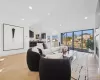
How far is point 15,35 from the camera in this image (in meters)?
7.64

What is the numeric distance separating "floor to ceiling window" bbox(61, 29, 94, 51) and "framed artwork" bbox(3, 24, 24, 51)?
16.0 feet

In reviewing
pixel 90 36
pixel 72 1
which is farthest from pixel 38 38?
pixel 72 1

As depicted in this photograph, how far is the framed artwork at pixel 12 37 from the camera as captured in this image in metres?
6.94

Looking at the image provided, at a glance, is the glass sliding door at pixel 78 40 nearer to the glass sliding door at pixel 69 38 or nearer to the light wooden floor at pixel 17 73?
the glass sliding door at pixel 69 38

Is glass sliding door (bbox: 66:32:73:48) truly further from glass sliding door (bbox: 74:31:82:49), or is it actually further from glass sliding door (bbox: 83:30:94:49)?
glass sliding door (bbox: 83:30:94:49)

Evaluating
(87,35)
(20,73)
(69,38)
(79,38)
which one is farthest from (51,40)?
(20,73)

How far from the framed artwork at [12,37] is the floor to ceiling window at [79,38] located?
4.87 metres

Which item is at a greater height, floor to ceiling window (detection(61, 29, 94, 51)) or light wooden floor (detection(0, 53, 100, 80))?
floor to ceiling window (detection(61, 29, 94, 51))

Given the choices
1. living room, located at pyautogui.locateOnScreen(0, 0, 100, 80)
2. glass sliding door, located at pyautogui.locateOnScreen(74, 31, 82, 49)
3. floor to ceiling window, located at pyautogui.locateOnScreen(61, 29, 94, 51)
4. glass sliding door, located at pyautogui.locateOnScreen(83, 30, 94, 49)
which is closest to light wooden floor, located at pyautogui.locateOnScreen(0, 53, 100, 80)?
living room, located at pyautogui.locateOnScreen(0, 0, 100, 80)

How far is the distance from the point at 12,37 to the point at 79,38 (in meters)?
6.04

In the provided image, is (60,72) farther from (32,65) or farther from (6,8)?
(6,8)

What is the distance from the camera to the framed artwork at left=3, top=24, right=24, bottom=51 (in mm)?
6938

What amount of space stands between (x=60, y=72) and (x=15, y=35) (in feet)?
20.5

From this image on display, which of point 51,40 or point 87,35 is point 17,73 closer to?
point 87,35
